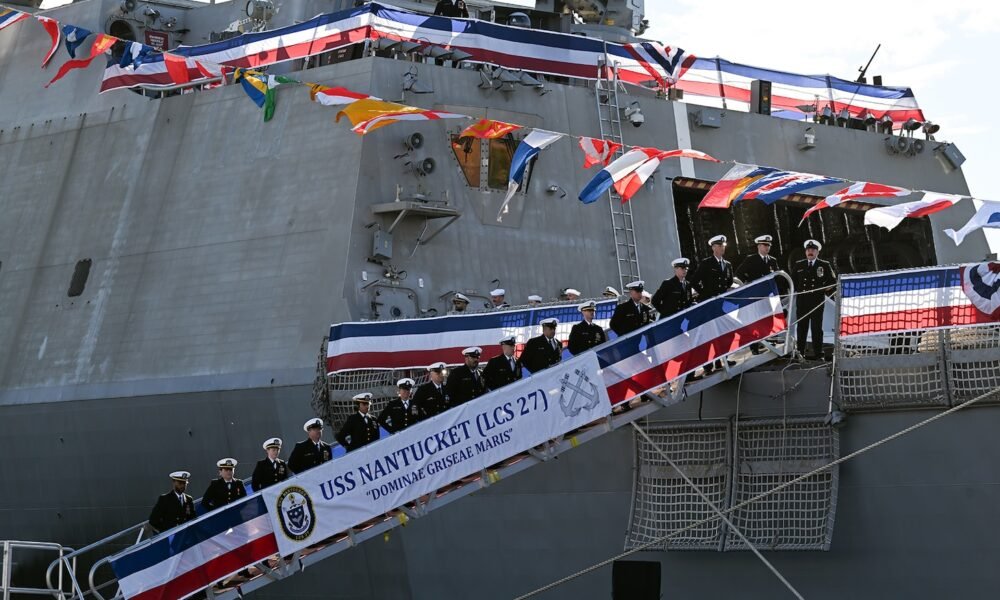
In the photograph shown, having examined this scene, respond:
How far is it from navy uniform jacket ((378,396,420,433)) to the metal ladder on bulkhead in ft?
14.7

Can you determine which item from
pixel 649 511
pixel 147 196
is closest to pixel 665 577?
pixel 649 511

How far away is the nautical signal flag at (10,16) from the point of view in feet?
57.9

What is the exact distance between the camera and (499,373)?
11.6 meters

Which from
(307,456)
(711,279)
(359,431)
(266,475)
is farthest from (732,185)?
(266,475)

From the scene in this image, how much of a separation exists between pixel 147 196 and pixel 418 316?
12.9ft

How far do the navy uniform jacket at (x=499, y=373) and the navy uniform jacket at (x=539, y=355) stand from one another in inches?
4.9

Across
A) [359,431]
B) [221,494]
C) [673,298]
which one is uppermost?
[673,298]

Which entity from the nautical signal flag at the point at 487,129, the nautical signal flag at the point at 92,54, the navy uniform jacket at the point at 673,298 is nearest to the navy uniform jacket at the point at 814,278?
the navy uniform jacket at the point at 673,298

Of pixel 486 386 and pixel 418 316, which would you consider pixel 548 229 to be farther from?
pixel 486 386

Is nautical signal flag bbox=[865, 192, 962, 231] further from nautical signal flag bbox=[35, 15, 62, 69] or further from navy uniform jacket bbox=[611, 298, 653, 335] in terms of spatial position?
nautical signal flag bbox=[35, 15, 62, 69]

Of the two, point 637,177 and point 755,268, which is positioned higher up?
point 637,177

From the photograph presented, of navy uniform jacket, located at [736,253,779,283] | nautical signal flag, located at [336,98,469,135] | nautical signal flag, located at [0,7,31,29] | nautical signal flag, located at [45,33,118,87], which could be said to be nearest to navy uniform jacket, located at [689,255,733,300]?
navy uniform jacket, located at [736,253,779,283]

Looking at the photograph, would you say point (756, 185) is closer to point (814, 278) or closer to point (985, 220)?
point (814, 278)

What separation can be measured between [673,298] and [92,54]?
8.62 meters
